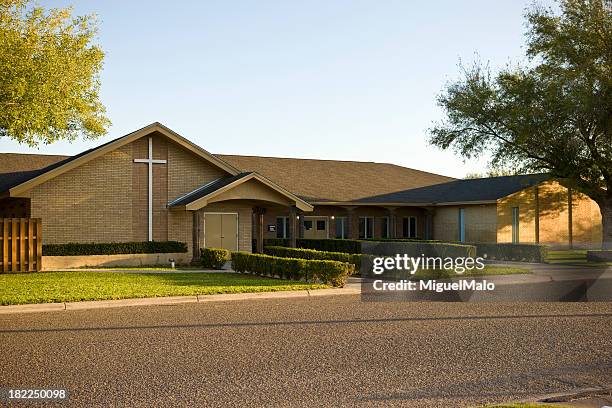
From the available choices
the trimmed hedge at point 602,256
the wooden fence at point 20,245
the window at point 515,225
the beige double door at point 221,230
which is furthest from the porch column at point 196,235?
the window at point 515,225

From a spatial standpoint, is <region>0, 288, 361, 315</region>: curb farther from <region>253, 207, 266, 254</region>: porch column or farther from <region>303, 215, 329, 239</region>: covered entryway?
<region>303, 215, 329, 239</region>: covered entryway

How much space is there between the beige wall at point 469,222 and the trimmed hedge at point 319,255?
539 inches

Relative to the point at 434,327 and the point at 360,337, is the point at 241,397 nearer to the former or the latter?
the point at 360,337

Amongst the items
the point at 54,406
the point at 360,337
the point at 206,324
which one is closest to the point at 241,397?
the point at 54,406

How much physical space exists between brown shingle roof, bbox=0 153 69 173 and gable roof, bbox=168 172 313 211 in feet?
33.5

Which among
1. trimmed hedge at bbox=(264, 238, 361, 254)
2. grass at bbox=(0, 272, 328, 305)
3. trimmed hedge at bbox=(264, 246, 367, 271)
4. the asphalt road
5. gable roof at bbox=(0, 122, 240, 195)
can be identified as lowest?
the asphalt road

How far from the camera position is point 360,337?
445 inches

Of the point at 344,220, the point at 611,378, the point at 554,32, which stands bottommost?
the point at 611,378

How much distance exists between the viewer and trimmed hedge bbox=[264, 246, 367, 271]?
2392cm

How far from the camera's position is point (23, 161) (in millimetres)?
36562

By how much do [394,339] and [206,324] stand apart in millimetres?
3617

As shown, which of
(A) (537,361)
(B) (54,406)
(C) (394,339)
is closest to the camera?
(B) (54,406)

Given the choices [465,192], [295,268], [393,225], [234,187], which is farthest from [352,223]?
[295,268]

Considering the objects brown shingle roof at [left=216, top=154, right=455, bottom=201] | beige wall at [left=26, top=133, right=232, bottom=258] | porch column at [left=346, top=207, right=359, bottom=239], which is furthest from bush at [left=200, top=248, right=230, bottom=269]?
porch column at [left=346, top=207, right=359, bottom=239]
